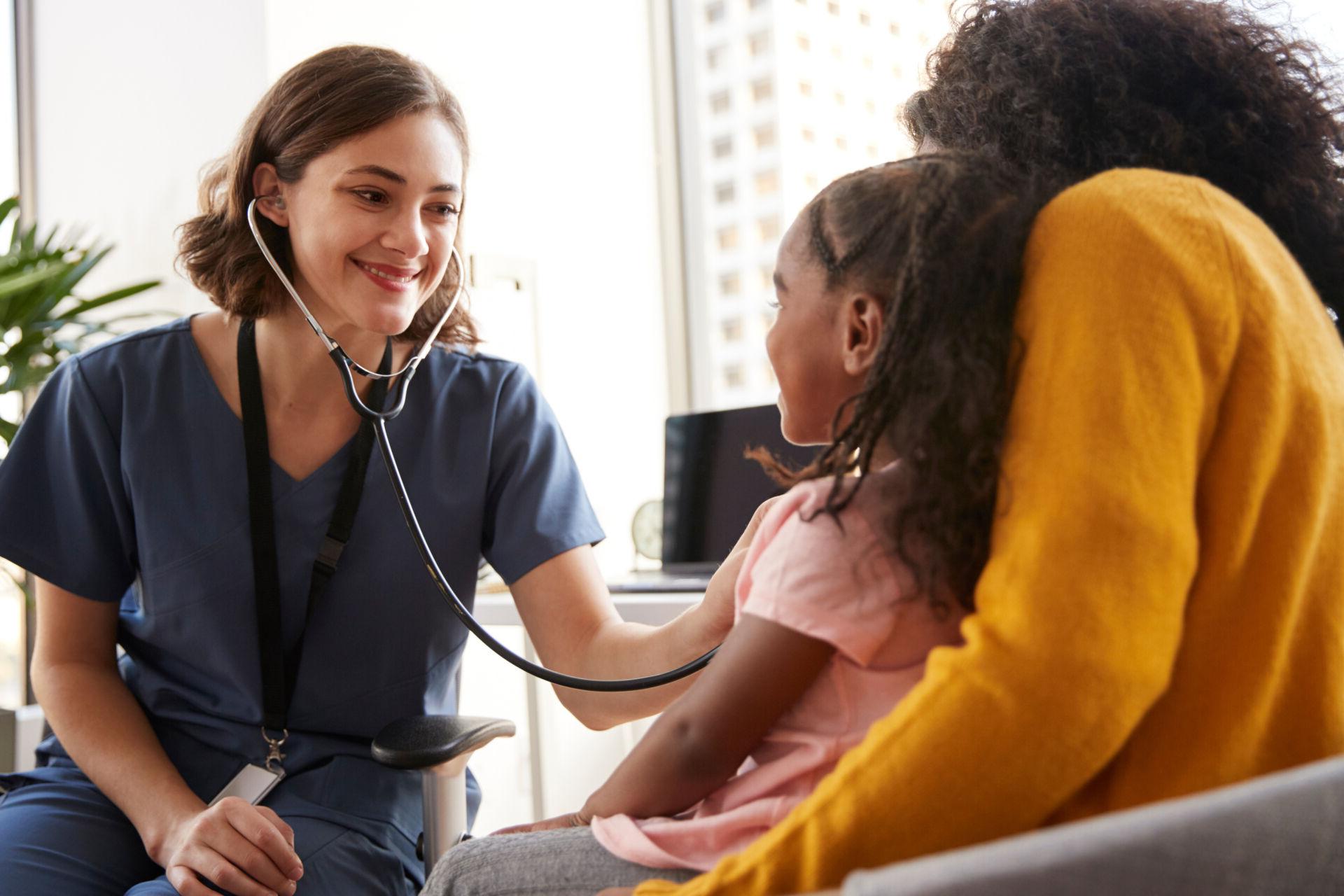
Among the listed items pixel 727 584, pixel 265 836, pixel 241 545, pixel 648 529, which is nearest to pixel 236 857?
pixel 265 836

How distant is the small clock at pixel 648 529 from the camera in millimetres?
2570

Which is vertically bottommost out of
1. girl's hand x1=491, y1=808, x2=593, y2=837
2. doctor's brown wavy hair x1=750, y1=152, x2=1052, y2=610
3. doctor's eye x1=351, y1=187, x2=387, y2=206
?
girl's hand x1=491, y1=808, x2=593, y2=837

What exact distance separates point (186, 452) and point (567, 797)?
1688 millimetres

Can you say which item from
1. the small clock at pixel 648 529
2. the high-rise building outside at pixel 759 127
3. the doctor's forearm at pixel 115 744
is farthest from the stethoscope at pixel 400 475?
the high-rise building outside at pixel 759 127

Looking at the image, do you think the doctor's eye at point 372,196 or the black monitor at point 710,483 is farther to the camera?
the black monitor at point 710,483

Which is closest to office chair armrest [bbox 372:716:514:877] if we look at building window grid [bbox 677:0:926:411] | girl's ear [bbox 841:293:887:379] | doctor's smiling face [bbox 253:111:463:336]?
doctor's smiling face [bbox 253:111:463:336]

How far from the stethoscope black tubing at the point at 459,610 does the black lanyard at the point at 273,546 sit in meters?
0.05

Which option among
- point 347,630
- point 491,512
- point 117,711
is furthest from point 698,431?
point 117,711

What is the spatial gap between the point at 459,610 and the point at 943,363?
0.67m

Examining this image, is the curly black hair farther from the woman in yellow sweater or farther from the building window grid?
the building window grid

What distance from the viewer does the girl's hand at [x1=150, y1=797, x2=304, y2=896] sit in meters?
1.04

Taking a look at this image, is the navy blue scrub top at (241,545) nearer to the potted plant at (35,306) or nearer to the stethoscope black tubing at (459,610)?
the stethoscope black tubing at (459,610)

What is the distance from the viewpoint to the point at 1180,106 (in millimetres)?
863

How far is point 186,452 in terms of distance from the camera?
136 centimetres
